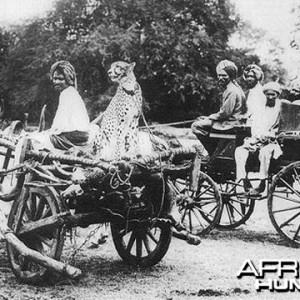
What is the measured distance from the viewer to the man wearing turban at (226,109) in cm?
543

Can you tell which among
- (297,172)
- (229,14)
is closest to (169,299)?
(297,172)

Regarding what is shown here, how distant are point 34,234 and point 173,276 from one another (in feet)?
3.57

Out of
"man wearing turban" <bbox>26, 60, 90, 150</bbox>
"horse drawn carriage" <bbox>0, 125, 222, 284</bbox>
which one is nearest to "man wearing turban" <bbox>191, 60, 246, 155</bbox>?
"horse drawn carriage" <bbox>0, 125, 222, 284</bbox>

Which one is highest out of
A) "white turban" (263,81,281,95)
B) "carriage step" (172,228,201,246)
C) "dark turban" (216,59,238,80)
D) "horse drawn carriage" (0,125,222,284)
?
"dark turban" (216,59,238,80)

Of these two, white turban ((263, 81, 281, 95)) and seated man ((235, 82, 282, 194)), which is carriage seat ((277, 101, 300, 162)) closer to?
seated man ((235, 82, 282, 194))

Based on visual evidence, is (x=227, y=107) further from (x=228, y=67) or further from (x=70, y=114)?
(x=70, y=114)

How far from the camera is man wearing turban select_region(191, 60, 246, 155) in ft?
17.8

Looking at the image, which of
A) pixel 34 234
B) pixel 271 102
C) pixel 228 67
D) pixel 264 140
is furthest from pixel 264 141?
pixel 34 234

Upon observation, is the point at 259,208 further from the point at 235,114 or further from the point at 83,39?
the point at 83,39

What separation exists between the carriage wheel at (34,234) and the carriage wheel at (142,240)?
54 cm

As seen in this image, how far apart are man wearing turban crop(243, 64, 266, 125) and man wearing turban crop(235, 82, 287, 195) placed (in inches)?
6.4

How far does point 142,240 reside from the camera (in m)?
4.27

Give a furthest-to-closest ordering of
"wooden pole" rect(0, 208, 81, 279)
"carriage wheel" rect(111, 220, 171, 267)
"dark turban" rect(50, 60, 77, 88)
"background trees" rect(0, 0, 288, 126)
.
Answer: "background trees" rect(0, 0, 288, 126) < "dark turban" rect(50, 60, 77, 88) < "carriage wheel" rect(111, 220, 171, 267) < "wooden pole" rect(0, 208, 81, 279)

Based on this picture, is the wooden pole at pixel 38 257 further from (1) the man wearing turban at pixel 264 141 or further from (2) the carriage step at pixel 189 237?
(1) the man wearing turban at pixel 264 141
